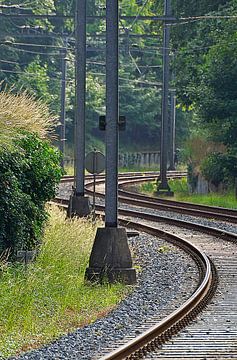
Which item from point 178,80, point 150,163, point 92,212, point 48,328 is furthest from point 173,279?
point 150,163

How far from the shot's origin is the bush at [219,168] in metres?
42.1

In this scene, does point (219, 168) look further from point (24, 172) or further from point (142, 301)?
point (142, 301)

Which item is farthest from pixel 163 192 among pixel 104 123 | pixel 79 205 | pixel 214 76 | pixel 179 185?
pixel 104 123

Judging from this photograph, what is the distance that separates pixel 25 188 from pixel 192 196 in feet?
83.5

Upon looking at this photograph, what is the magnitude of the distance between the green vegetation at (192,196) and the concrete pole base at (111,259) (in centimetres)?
1925

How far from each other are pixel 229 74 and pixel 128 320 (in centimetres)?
2891

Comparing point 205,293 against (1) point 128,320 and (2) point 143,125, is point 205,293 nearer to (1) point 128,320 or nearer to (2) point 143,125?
(1) point 128,320

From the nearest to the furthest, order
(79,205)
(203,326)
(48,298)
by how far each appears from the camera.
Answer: (203,326), (48,298), (79,205)

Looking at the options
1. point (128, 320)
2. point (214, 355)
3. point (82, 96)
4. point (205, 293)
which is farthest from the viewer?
point (82, 96)

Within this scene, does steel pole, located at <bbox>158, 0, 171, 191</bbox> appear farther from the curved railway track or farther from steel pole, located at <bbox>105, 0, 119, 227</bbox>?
steel pole, located at <bbox>105, 0, 119, 227</bbox>

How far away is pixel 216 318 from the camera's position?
45.3 feet

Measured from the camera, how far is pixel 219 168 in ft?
139

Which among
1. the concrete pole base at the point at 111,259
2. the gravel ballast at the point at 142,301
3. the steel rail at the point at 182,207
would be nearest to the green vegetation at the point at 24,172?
the concrete pole base at the point at 111,259

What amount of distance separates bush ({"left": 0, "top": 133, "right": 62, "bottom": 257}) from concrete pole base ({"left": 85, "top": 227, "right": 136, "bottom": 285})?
1178 mm
